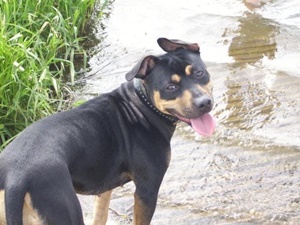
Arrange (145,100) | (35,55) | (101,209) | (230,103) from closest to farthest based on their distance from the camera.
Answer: (145,100) < (101,209) < (35,55) < (230,103)

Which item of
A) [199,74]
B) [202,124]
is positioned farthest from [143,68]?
[202,124]

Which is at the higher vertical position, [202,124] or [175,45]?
[175,45]

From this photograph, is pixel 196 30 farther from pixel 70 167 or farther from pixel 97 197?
pixel 70 167

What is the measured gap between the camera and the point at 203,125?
421cm

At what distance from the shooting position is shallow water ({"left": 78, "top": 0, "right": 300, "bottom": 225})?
486 cm

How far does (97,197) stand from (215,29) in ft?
13.2

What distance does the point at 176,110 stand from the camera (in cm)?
413

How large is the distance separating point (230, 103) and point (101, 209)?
2154 millimetres

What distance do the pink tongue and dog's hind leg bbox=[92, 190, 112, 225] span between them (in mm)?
842

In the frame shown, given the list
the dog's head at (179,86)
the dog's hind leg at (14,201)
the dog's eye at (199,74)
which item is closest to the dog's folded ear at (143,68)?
the dog's head at (179,86)

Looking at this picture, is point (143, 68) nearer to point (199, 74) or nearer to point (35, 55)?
point (199, 74)

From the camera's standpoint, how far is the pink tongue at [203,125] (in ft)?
13.7

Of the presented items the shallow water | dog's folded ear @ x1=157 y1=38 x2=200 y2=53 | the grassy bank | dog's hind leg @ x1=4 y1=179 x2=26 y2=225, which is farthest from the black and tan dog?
the grassy bank

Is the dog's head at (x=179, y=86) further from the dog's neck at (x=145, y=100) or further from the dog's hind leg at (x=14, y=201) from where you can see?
the dog's hind leg at (x=14, y=201)
